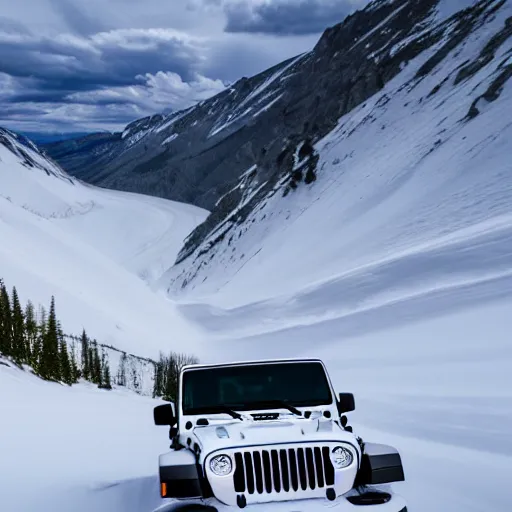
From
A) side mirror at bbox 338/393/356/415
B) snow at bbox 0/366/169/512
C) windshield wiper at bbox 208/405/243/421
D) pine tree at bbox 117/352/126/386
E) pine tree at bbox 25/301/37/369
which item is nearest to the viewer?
windshield wiper at bbox 208/405/243/421

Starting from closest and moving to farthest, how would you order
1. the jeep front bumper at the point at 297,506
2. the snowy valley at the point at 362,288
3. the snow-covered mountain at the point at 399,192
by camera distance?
1. the jeep front bumper at the point at 297,506
2. the snowy valley at the point at 362,288
3. the snow-covered mountain at the point at 399,192

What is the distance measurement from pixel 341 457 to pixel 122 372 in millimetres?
44566

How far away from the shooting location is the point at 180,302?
6812 centimetres

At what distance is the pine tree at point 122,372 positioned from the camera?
47.7 metres

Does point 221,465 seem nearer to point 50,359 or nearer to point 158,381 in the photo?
point 50,359

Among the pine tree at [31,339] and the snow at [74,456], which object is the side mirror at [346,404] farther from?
the pine tree at [31,339]

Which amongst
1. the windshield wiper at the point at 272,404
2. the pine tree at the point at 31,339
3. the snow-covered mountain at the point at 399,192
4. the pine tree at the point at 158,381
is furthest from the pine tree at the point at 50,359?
the windshield wiper at the point at 272,404

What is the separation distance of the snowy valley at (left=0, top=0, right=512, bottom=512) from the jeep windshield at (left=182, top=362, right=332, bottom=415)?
67.6 inches

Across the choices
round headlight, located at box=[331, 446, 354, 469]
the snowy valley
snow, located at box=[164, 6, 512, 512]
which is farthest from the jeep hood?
snow, located at box=[164, 6, 512, 512]

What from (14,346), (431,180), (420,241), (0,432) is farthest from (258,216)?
(0,432)

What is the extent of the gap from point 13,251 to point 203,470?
6561 centimetres

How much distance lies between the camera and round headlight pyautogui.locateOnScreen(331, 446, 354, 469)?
6.32 m

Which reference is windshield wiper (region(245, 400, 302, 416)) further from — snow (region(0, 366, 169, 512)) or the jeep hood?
snow (region(0, 366, 169, 512))

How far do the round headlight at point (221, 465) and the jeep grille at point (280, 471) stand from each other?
8 cm
